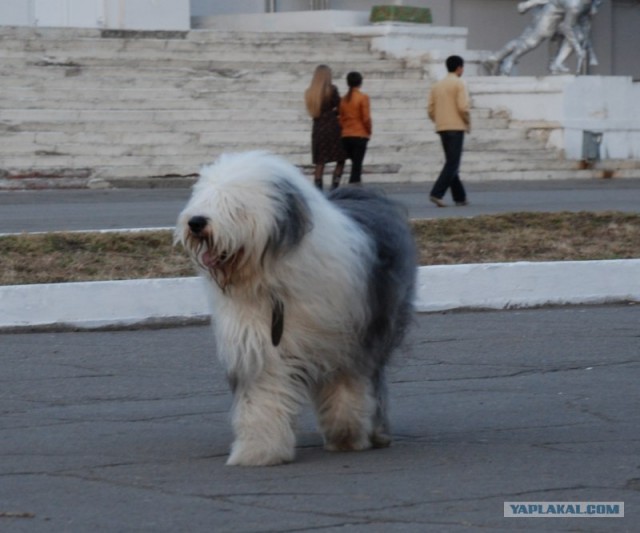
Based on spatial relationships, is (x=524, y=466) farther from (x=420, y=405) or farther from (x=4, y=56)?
(x=4, y=56)

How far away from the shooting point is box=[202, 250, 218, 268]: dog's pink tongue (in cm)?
629

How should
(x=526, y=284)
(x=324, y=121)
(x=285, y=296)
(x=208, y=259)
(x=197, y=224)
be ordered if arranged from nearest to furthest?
(x=197, y=224), (x=208, y=259), (x=285, y=296), (x=526, y=284), (x=324, y=121)


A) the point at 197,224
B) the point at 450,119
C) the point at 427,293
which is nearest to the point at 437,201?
the point at 450,119

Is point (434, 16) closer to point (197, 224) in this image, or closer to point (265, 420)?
point (265, 420)

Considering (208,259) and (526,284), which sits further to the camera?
(526,284)

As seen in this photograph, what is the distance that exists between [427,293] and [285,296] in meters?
5.91

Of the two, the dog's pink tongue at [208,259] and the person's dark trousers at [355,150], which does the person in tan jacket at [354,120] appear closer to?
the person's dark trousers at [355,150]

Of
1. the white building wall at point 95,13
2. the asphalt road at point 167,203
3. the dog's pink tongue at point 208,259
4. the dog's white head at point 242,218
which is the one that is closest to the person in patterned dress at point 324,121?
the asphalt road at point 167,203

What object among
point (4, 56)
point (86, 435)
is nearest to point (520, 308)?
point (86, 435)

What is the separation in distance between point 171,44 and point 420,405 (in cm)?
2028

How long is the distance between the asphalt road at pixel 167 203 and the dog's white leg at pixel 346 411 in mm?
8851

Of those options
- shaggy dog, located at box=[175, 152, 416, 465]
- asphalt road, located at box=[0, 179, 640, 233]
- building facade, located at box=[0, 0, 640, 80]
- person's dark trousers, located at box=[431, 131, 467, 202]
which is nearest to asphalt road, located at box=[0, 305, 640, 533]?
shaggy dog, located at box=[175, 152, 416, 465]

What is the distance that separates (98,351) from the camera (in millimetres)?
10438

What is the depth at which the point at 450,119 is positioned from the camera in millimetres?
18422
